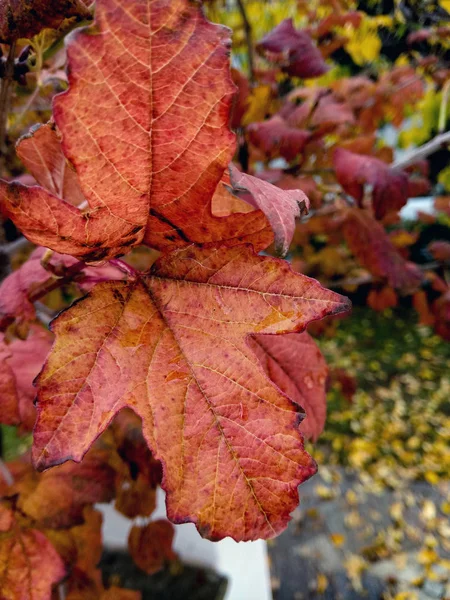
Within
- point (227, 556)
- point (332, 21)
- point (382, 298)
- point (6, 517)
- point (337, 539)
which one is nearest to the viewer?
point (6, 517)

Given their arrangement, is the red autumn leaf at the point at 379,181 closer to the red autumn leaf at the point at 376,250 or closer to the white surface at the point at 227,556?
the red autumn leaf at the point at 376,250

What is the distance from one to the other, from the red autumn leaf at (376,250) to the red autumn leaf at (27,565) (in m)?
0.96

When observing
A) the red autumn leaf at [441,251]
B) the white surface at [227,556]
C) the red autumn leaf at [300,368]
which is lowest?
the white surface at [227,556]

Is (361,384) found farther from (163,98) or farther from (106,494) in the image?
(163,98)

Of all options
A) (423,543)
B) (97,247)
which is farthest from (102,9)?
(423,543)

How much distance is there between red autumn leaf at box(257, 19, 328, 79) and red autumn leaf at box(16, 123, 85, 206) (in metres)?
0.89

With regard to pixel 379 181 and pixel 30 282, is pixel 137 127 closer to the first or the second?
pixel 30 282

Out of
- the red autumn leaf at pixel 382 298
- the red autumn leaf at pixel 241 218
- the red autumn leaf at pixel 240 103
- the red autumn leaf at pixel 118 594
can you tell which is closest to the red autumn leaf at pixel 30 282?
the red autumn leaf at pixel 241 218

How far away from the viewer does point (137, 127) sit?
40 centimetres

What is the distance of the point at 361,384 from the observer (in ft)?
14.8

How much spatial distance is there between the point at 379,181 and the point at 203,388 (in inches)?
27.6

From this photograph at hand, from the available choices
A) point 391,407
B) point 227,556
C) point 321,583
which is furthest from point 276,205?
point 391,407

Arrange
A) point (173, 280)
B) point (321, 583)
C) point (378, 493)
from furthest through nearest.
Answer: point (378, 493) → point (321, 583) → point (173, 280)

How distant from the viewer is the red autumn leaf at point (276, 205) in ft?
1.24
